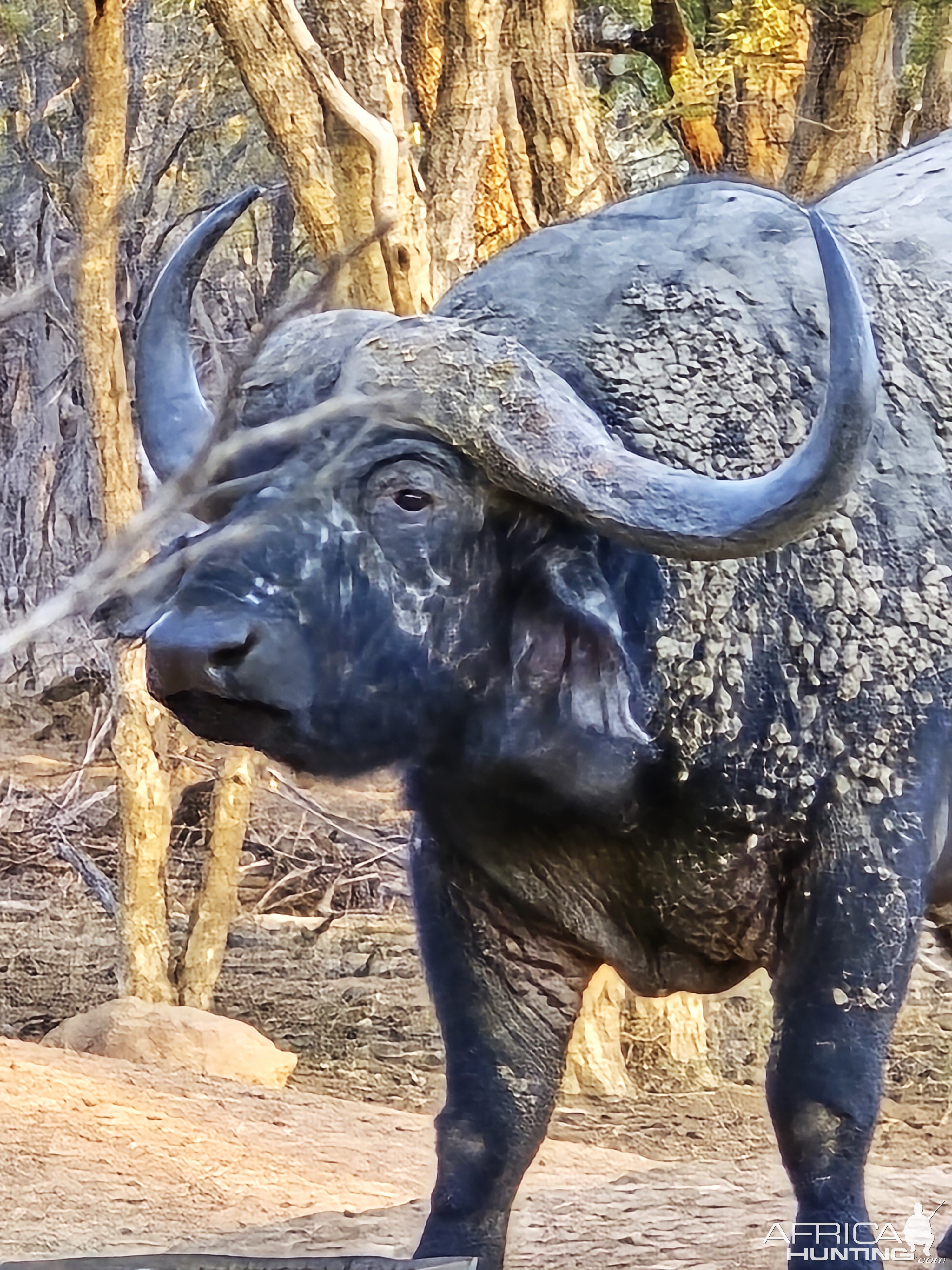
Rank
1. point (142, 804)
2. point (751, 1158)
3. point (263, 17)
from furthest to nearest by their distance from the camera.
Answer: point (142, 804) → point (751, 1158) → point (263, 17)

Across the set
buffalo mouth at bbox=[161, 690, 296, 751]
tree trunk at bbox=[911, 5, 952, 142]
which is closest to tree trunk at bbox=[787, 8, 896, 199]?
tree trunk at bbox=[911, 5, 952, 142]

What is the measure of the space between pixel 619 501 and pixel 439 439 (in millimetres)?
414

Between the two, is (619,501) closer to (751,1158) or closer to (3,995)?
(751,1158)

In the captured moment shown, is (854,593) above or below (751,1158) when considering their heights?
above

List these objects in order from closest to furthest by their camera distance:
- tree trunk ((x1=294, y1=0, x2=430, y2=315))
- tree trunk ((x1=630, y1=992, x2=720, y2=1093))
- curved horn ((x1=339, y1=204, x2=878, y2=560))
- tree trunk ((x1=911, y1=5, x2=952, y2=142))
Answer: curved horn ((x1=339, y1=204, x2=878, y2=560))
tree trunk ((x1=294, y1=0, x2=430, y2=315))
tree trunk ((x1=630, y1=992, x2=720, y2=1093))
tree trunk ((x1=911, y1=5, x2=952, y2=142))

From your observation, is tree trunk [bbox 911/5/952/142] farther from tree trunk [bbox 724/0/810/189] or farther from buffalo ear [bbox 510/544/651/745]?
buffalo ear [bbox 510/544/651/745]

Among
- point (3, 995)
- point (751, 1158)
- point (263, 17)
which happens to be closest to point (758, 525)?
point (263, 17)

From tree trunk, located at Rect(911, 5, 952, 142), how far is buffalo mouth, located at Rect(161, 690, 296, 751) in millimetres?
7043

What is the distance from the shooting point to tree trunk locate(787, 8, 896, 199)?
9.62 m

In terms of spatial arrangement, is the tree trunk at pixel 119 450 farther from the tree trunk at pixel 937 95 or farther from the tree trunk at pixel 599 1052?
the tree trunk at pixel 937 95

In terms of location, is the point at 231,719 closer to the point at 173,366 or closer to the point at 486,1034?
the point at 173,366

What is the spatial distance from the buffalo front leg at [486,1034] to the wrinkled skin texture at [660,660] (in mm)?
14

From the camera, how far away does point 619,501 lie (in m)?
3.78

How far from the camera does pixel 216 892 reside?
1022cm
